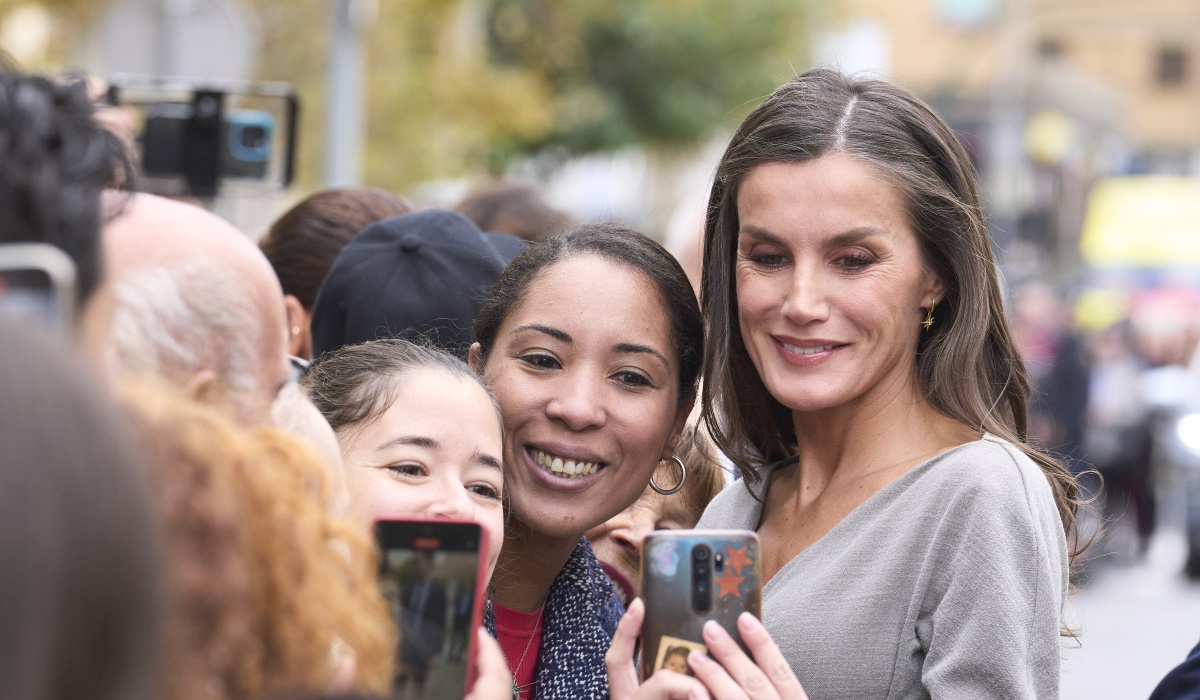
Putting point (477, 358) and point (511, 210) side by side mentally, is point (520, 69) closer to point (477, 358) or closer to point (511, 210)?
point (511, 210)

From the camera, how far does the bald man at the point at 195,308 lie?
1628 mm

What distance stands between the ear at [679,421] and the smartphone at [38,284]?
1.78 metres

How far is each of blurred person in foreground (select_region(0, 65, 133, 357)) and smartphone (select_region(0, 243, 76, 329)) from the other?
108 millimetres

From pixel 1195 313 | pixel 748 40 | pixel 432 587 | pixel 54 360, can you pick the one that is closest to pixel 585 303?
pixel 432 587

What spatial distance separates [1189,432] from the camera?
43.5ft

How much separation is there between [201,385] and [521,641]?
130 cm

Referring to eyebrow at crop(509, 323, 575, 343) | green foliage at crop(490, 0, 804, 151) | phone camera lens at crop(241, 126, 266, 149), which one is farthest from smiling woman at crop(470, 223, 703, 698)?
green foliage at crop(490, 0, 804, 151)

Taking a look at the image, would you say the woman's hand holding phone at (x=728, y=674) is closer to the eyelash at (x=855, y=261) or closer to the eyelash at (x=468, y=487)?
the eyelash at (x=468, y=487)

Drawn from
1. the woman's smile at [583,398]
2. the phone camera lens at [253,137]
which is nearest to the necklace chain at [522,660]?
the woman's smile at [583,398]

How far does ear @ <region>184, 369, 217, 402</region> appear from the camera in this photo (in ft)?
5.35

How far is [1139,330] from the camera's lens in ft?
57.3

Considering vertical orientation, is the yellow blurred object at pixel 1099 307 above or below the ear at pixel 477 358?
below

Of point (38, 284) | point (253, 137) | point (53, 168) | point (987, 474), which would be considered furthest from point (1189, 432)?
point (38, 284)

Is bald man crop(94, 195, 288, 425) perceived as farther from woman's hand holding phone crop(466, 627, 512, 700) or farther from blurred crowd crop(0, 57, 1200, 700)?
woman's hand holding phone crop(466, 627, 512, 700)
